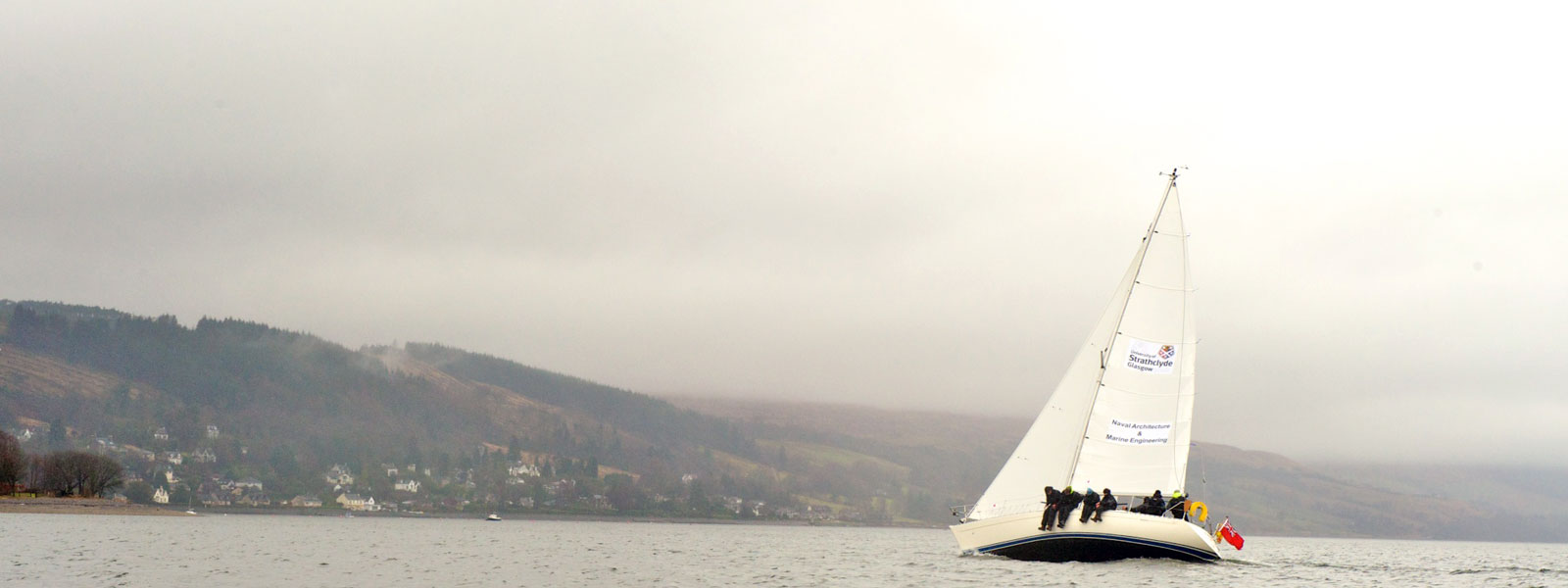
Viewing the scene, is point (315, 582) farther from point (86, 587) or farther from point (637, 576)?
point (637, 576)

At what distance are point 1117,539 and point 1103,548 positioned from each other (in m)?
0.61

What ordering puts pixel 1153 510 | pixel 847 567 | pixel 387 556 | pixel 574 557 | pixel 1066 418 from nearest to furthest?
pixel 1153 510 → pixel 1066 418 → pixel 847 567 → pixel 387 556 → pixel 574 557

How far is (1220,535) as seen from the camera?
53.2 m

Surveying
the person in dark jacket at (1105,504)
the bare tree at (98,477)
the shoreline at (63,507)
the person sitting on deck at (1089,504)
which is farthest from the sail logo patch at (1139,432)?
the bare tree at (98,477)

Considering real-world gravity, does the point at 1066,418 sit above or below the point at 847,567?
above

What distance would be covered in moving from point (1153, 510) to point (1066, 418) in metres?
5.41

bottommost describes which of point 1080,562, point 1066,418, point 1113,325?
point 1080,562

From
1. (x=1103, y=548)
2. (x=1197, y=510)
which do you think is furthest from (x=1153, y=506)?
(x=1103, y=548)

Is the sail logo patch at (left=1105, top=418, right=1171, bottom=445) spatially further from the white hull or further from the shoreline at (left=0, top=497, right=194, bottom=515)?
the shoreline at (left=0, top=497, right=194, bottom=515)

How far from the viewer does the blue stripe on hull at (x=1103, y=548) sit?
4738 centimetres

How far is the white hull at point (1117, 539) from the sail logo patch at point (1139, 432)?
11.9ft

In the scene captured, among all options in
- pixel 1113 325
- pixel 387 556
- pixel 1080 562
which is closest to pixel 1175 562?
pixel 1080 562

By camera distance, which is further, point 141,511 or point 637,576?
point 141,511

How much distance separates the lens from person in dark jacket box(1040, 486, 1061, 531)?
47750mm
